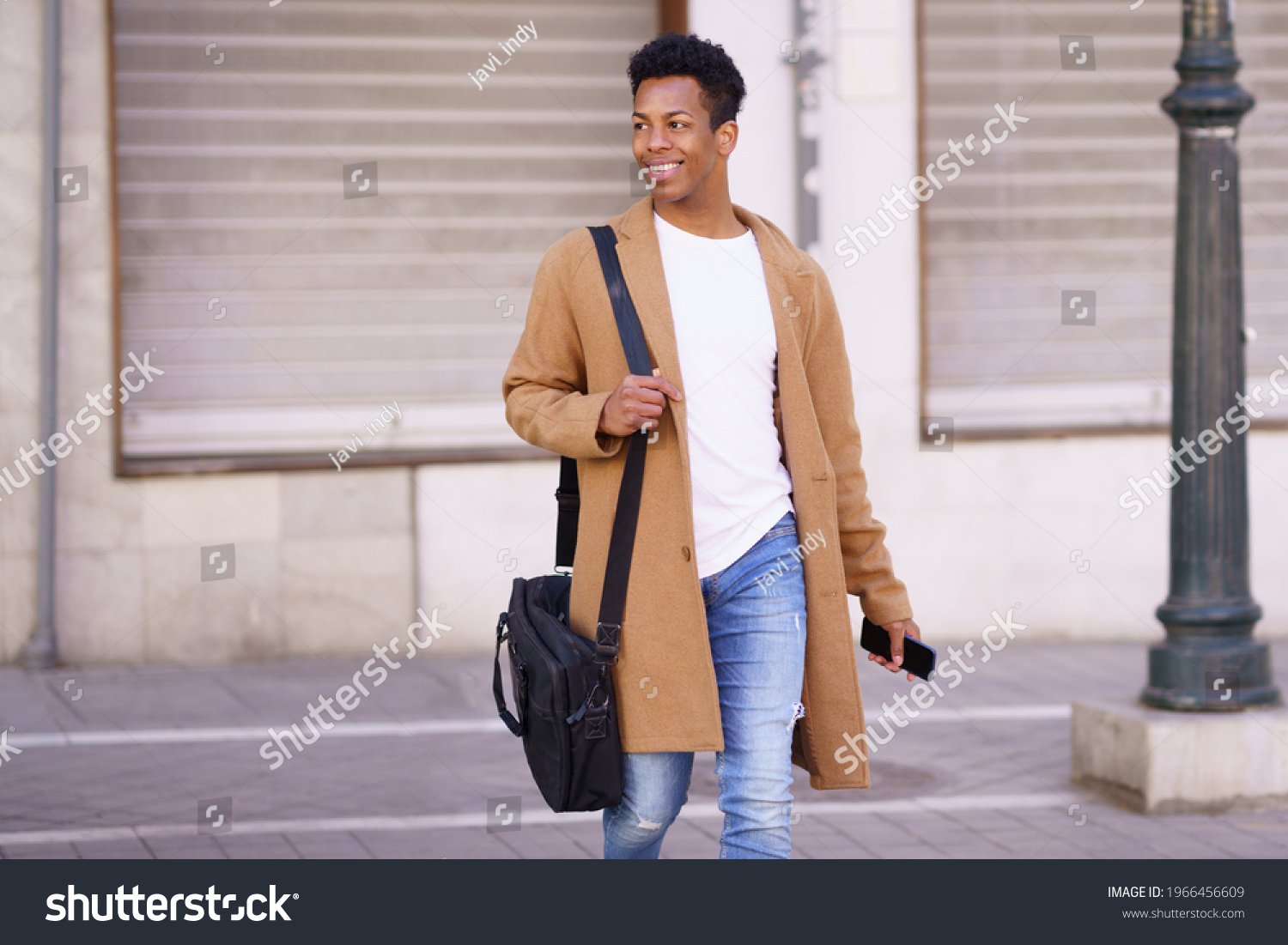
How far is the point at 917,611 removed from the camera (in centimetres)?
865

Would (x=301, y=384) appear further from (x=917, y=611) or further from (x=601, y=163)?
(x=917, y=611)

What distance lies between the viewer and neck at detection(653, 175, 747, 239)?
3.20 meters

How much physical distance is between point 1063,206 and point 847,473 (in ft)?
20.2

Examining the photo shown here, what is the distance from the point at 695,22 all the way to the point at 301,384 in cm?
277

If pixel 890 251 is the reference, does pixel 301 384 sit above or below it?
below

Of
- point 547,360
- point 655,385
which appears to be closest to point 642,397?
point 655,385

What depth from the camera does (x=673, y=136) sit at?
3098mm

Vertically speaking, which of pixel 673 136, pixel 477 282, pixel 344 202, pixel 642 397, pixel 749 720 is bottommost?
pixel 749 720

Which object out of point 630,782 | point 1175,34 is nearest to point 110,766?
point 630,782

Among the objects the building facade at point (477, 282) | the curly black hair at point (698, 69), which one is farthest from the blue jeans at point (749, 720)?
the building facade at point (477, 282)

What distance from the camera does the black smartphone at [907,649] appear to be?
10.8 ft

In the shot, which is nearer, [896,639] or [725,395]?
[725,395]

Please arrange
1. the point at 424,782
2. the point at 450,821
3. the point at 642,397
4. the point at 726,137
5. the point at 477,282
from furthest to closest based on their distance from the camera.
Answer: the point at 477,282
the point at 424,782
the point at 450,821
the point at 726,137
the point at 642,397

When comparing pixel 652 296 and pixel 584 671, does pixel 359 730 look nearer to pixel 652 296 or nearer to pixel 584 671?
pixel 584 671
